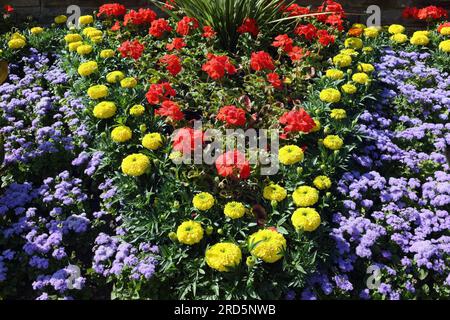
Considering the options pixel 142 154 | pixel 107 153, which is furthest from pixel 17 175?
pixel 142 154

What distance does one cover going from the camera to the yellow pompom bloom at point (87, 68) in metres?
4.15

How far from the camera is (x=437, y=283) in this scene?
3.01 metres

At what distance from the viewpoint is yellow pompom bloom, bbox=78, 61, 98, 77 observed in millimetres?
4152

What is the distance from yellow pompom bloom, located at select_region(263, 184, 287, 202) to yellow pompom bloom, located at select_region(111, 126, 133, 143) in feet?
3.17

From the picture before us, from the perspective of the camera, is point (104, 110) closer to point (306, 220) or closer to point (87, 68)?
point (87, 68)

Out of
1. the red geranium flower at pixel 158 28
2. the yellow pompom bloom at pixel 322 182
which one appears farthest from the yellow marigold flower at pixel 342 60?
the red geranium flower at pixel 158 28

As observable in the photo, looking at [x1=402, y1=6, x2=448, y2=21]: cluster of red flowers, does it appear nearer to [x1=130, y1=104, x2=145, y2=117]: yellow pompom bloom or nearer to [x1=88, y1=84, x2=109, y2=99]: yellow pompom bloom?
[x1=130, y1=104, x2=145, y2=117]: yellow pompom bloom

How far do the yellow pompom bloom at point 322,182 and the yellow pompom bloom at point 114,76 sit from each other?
1716mm

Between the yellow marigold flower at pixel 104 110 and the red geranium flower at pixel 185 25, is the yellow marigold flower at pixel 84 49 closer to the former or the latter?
the red geranium flower at pixel 185 25

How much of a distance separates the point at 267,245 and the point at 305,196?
44 cm

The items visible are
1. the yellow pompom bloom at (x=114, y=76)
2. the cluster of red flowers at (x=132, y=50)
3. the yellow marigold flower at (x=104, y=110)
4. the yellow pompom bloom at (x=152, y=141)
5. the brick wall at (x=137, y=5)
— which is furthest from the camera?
the brick wall at (x=137, y=5)
